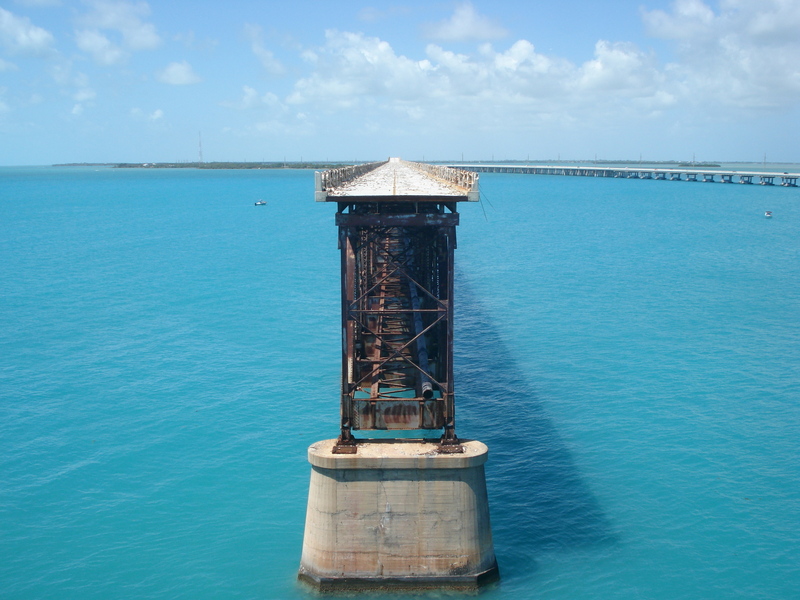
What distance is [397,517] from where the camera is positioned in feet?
69.3

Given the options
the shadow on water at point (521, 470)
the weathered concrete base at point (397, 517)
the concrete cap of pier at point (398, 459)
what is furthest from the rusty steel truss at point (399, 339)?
the shadow on water at point (521, 470)

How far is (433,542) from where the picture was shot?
837 inches

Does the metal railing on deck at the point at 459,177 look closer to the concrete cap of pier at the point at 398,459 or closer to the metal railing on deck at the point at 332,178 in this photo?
the metal railing on deck at the point at 332,178

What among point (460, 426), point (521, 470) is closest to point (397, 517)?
point (521, 470)

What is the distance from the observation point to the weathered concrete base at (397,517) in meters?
21.0

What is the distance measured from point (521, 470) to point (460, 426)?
175 inches

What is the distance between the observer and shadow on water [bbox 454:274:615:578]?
24500 mm

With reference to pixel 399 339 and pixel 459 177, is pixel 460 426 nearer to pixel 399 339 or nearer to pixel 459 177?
pixel 399 339

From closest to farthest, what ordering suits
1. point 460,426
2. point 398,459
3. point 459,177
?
point 398,459
point 459,177
point 460,426

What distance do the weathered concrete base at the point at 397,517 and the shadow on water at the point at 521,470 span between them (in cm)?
255

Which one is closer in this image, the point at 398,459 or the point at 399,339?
the point at 398,459

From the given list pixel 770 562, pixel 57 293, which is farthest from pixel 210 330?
pixel 770 562

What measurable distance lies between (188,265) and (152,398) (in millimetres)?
47233

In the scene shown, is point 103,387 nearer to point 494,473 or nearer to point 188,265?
point 494,473
